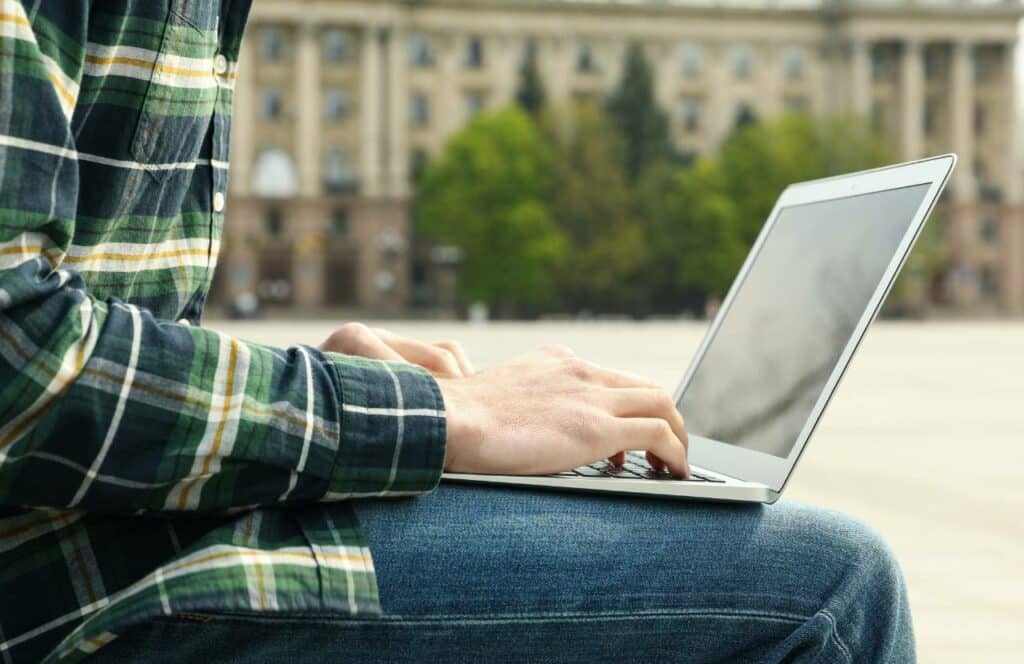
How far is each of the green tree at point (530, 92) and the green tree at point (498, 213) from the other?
23.9 feet

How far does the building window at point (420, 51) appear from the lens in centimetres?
7162

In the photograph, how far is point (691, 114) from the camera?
74.8 meters

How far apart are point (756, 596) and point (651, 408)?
26cm

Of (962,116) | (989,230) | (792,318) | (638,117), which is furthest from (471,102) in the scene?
(792,318)

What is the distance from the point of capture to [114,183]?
1468 mm

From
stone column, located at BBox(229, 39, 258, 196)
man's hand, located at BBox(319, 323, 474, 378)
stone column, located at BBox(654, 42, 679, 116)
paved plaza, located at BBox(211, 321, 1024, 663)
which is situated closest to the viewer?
man's hand, located at BBox(319, 323, 474, 378)

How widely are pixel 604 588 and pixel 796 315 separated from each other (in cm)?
69

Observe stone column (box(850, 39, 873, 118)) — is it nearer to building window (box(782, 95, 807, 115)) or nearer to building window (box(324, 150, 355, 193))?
building window (box(782, 95, 807, 115))

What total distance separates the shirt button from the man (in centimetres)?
2

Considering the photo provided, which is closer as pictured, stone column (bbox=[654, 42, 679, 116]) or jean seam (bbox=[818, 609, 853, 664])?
jean seam (bbox=[818, 609, 853, 664])

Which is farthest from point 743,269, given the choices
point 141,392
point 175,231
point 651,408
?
point 141,392

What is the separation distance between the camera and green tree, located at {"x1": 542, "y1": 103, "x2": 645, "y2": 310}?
62.3 metres

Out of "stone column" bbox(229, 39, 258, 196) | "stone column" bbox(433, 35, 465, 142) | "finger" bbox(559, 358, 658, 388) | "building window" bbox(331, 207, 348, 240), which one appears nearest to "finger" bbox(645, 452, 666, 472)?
"finger" bbox(559, 358, 658, 388)

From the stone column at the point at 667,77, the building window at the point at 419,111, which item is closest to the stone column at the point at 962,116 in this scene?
the stone column at the point at 667,77
